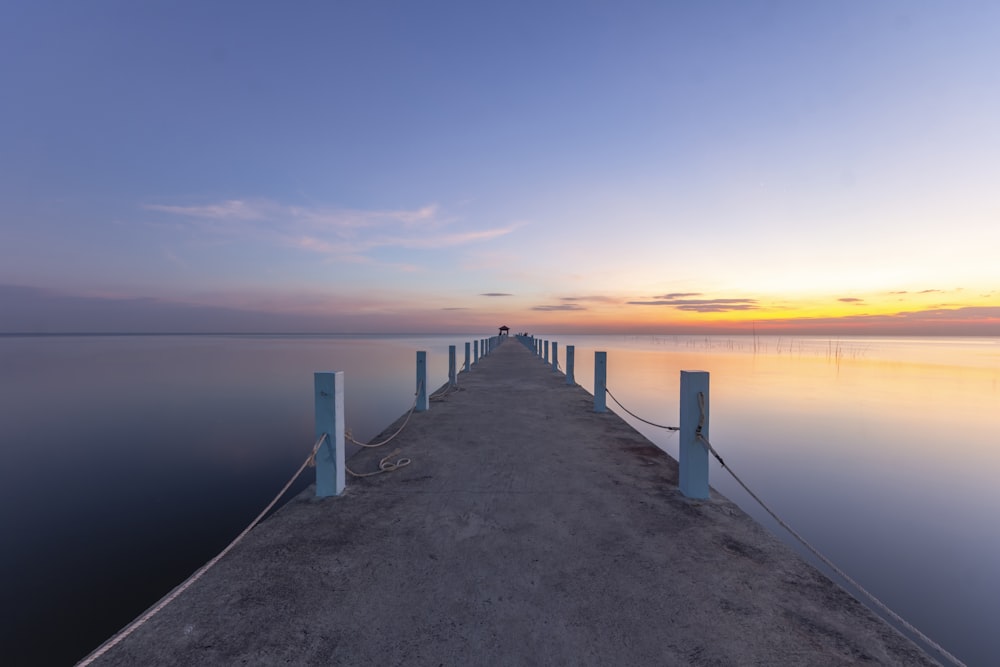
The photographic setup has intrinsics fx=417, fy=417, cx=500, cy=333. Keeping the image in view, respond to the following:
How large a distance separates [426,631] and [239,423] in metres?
16.1

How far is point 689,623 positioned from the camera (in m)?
2.68

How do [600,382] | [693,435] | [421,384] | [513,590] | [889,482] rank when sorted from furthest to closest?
[889,482] → [421,384] → [600,382] → [693,435] → [513,590]

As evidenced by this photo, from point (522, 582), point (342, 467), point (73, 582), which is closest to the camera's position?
point (522, 582)

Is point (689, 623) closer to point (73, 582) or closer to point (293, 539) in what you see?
point (293, 539)

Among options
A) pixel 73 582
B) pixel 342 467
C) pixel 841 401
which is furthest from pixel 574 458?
pixel 841 401

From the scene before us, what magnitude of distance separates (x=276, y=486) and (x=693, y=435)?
9.16 metres

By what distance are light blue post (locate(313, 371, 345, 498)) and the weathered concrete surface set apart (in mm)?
188

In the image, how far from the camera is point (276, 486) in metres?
9.60

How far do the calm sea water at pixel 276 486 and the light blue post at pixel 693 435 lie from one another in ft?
12.6

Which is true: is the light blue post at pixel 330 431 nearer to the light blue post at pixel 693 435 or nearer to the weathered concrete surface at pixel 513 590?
the weathered concrete surface at pixel 513 590

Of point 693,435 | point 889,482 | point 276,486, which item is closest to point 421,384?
point 276,486

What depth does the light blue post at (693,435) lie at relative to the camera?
4512 mm

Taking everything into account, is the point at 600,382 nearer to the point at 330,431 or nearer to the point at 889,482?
the point at 330,431

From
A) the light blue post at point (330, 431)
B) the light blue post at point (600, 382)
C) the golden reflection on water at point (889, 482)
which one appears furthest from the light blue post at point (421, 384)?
the golden reflection on water at point (889, 482)
